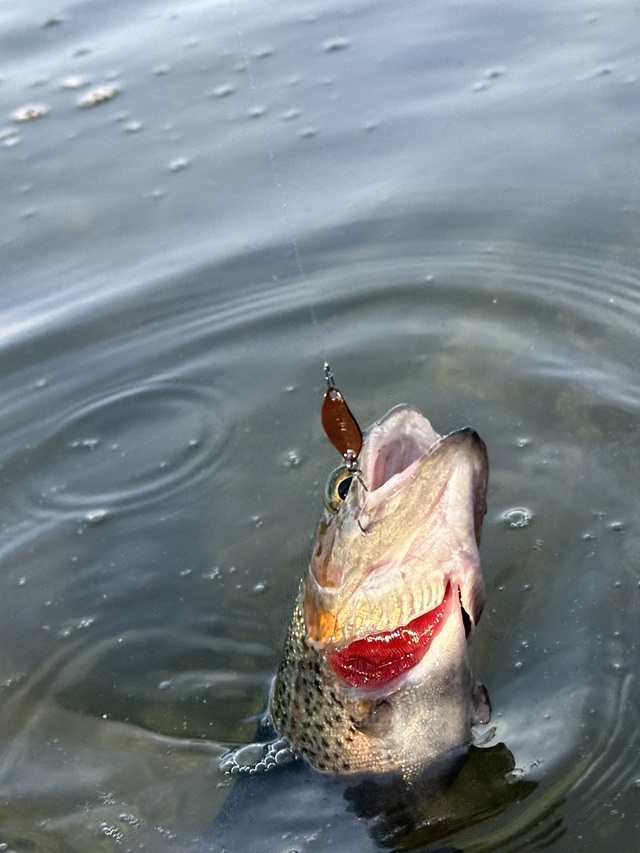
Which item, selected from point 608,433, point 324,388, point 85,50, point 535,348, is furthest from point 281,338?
point 85,50

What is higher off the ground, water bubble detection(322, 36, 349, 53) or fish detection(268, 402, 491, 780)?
water bubble detection(322, 36, 349, 53)

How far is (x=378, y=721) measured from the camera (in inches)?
139

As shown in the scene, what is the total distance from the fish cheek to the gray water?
1.30 feet

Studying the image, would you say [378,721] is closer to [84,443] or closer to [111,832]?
[111,832]

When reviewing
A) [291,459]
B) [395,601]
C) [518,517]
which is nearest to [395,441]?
[395,601]

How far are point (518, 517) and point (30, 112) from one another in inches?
196

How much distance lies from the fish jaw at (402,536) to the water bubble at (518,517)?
1218 mm

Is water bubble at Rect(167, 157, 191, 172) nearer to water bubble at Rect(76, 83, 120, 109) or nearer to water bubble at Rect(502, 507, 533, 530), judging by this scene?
water bubble at Rect(76, 83, 120, 109)

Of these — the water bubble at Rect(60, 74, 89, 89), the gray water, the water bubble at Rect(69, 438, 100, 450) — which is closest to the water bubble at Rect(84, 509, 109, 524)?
the gray water

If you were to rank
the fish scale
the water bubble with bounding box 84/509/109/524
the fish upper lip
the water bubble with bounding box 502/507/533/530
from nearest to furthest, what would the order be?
the fish upper lip, the fish scale, the water bubble with bounding box 502/507/533/530, the water bubble with bounding box 84/509/109/524

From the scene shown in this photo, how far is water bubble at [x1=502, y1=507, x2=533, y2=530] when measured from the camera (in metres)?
4.70

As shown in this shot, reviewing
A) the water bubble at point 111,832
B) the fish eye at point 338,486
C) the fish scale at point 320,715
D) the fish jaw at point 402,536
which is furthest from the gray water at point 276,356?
the fish eye at point 338,486

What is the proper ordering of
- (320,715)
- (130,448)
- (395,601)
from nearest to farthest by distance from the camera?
(395,601) < (320,715) < (130,448)

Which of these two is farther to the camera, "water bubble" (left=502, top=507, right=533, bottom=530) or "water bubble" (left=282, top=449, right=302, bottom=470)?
"water bubble" (left=282, top=449, right=302, bottom=470)
